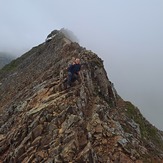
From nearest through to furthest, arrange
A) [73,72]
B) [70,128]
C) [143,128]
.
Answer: [70,128] → [73,72] → [143,128]

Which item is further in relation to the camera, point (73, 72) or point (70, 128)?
point (73, 72)

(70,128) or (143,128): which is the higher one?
(143,128)

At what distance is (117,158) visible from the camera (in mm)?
22766

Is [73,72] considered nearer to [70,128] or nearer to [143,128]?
[70,128]

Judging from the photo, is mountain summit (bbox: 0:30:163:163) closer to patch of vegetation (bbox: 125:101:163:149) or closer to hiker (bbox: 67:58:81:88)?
patch of vegetation (bbox: 125:101:163:149)

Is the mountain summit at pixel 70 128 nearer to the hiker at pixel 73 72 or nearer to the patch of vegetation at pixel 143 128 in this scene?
the patch of vegetation at pixel 143 128

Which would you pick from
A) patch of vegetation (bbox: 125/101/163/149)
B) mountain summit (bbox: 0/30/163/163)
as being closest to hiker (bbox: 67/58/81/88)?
mountain summit (bbox: 0/30/163/163)


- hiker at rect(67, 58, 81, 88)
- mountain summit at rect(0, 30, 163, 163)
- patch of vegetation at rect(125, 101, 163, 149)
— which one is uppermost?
patch of vegetation at rect(125, 101, 163, 149)

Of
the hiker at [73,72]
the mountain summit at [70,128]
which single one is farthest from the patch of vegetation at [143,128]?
the hiker at [73,72]

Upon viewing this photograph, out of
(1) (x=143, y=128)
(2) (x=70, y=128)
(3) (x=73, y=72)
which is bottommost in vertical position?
(2) (x=70, y=128)

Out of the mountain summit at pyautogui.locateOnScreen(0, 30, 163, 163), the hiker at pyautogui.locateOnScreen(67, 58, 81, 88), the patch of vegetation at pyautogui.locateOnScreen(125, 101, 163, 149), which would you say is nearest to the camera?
the mountain summit at pyautogui.locateOnScreen(0, 30, 163, 163)

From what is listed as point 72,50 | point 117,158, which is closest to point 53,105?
point 117,158

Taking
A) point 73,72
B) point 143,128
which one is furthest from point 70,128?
point 143,128

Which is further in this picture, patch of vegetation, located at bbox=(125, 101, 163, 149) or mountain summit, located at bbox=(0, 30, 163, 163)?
patch of vegetation, located at bbox=(125, 101, 163, 149)
